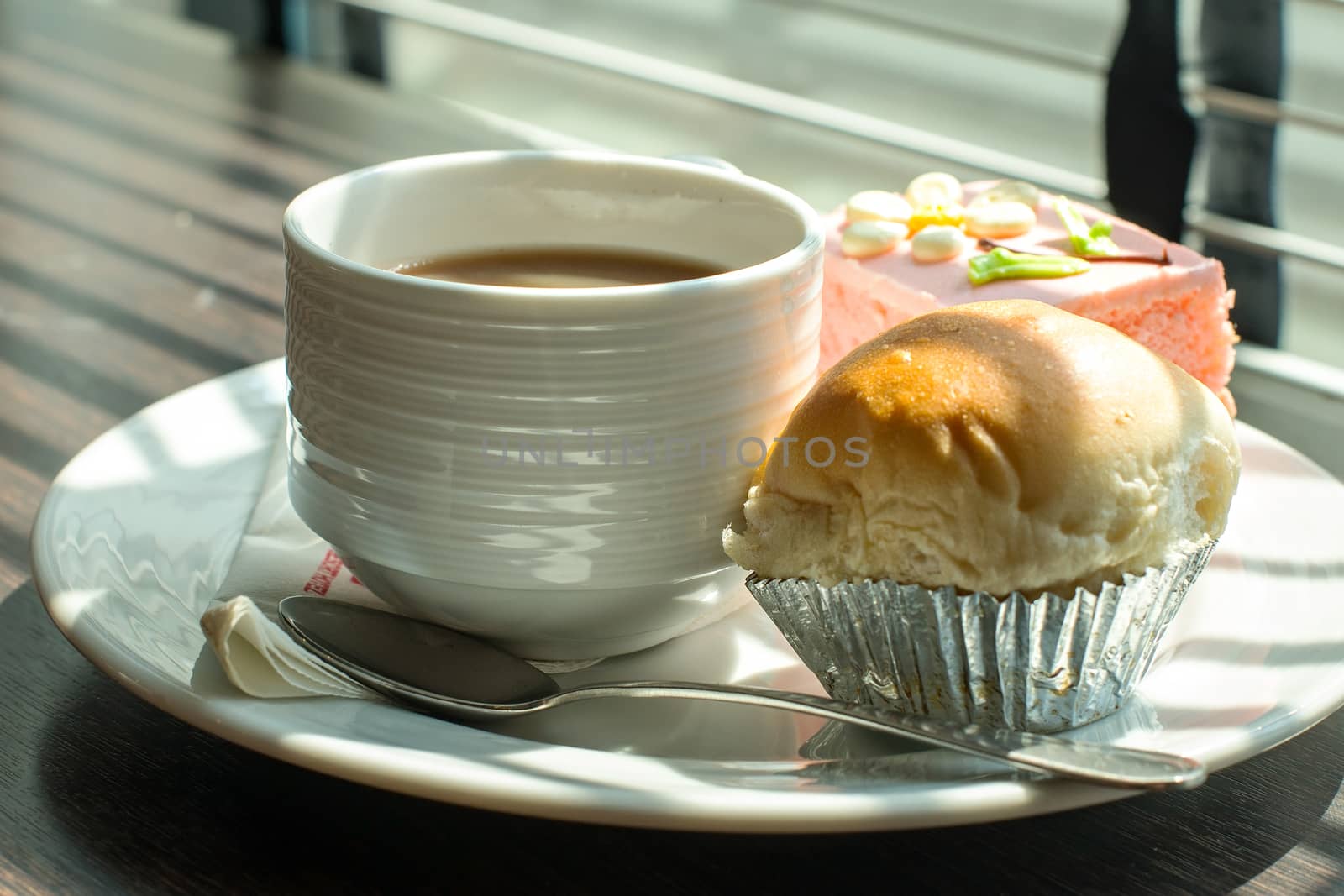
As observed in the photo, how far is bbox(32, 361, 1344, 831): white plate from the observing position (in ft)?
2.03

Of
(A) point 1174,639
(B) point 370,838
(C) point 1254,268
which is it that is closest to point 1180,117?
(C) point 1254,268

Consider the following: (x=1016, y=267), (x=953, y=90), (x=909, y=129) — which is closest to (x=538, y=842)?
(x=1016, y=267)

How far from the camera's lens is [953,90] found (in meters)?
6.93

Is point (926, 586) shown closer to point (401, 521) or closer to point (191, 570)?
point (401, 521)

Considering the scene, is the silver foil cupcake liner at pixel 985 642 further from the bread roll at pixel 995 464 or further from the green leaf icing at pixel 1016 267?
the green leaf icing at pixel 1016 267

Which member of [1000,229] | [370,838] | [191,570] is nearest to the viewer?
[370,838]

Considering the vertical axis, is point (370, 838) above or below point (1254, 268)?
above

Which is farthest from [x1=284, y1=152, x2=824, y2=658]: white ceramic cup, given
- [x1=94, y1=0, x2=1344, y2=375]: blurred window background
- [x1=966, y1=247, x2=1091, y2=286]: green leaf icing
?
[x1=94, y1=0, x2=1344, y2=375]: blurred window background

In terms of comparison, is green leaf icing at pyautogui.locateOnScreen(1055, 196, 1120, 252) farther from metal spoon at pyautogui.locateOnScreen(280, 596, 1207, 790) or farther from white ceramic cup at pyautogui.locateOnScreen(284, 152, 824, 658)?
metal spoon at pyautogui.locateOnScreen(280, 596, 1207, 790)

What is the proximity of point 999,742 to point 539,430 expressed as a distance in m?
0.27

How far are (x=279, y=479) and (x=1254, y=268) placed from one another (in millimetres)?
1309

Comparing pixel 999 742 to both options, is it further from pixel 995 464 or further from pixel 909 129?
pixel 909 129

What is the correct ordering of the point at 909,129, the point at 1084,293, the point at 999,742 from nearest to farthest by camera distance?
the point at 999,742
the point at 1084,293
the point at 909,129

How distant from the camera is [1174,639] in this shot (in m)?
0.85
